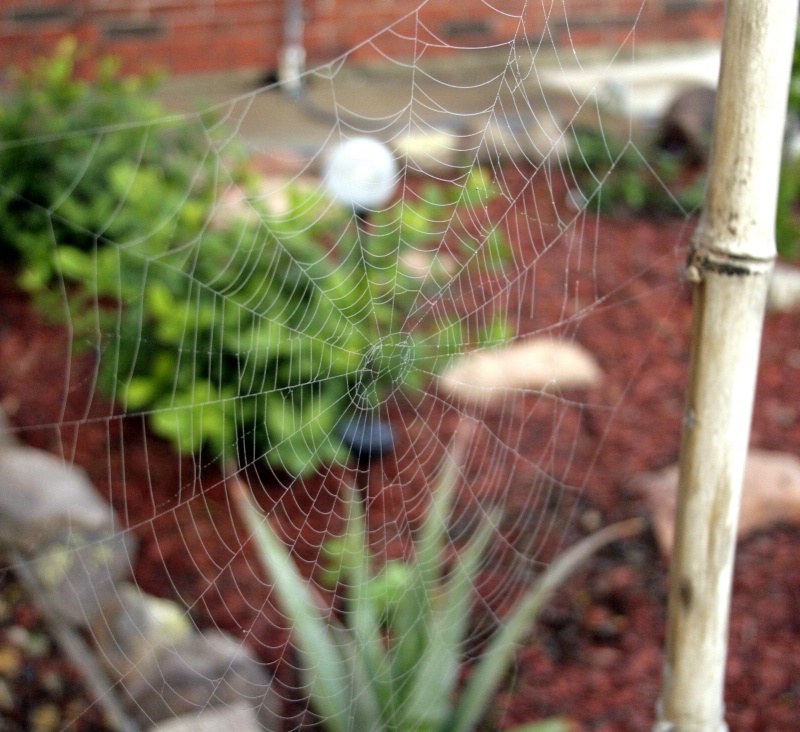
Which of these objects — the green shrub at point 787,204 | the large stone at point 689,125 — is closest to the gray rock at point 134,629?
the green shrub at point 787,204

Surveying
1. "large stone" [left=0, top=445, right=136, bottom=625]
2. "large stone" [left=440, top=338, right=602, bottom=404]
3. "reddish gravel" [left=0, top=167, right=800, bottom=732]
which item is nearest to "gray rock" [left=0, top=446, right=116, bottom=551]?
"large stone" [left=0, top=445, right=136, bottom=625]

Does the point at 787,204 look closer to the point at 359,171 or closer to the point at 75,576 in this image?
the point at 359,171

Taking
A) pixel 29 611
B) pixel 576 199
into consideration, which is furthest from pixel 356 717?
pixel 576 199

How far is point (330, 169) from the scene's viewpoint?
8.47 feet

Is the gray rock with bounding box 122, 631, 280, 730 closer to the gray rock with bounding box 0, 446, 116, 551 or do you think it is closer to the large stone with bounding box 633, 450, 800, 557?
the gray rock with bounding box 0, 446, 116, 551

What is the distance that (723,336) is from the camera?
1.37 m

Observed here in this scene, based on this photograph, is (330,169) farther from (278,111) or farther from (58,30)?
(58,30)

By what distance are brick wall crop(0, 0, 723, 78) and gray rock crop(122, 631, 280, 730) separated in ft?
13.9

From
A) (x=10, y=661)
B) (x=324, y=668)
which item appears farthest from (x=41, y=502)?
(x=324, y=668)

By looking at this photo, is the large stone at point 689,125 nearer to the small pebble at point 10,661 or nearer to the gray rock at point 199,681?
the gray rock at point 199,681

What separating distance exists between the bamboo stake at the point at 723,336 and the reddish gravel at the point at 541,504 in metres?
0.44

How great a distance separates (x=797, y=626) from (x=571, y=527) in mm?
683

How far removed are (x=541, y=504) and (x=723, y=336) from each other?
1629mm

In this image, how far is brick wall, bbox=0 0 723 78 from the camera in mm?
5555
